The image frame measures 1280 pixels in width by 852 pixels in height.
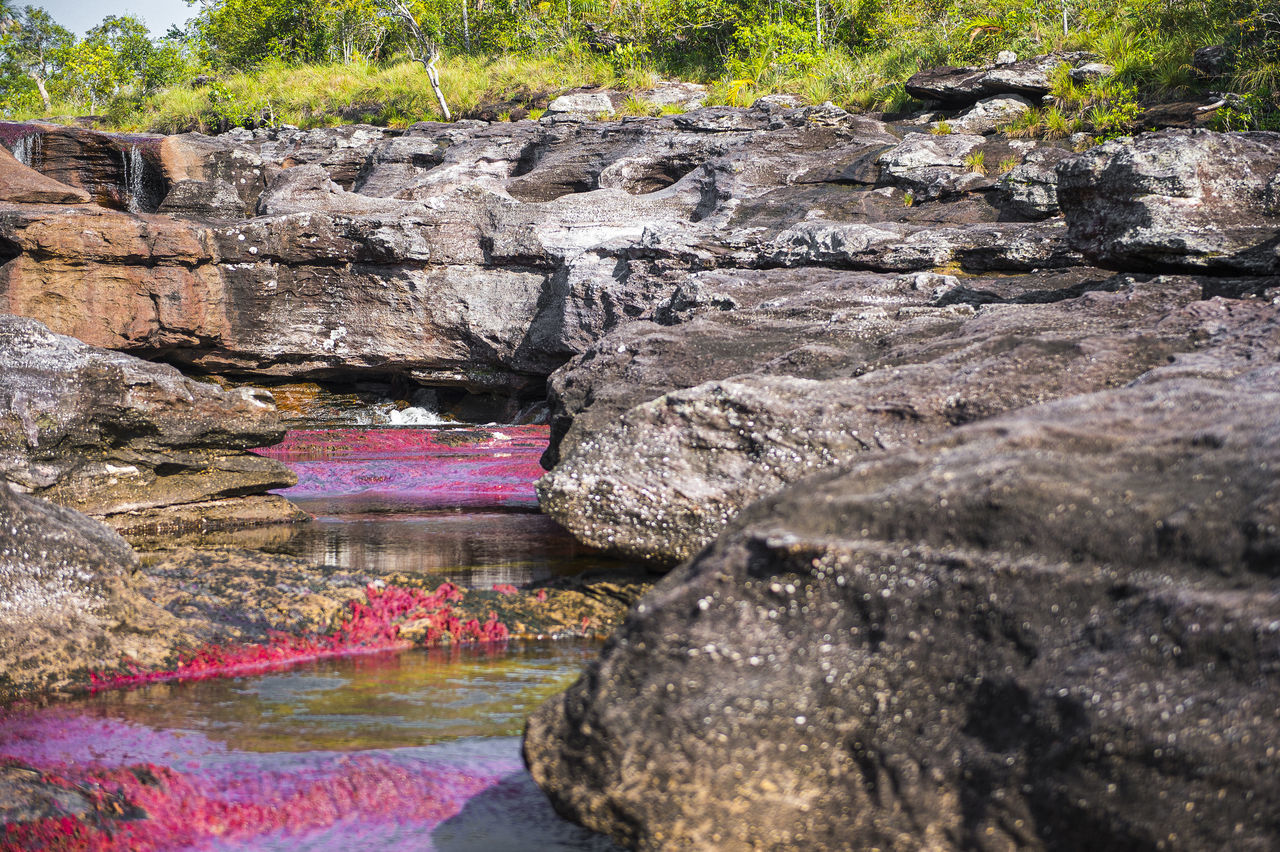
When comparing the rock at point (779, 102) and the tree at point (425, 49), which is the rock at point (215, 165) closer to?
the tree at point (425, 49)

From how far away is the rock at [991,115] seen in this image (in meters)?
17.0

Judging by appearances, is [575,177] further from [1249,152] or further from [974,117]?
[1249,152]

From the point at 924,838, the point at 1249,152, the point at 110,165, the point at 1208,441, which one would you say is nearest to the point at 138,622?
the point at 924,838

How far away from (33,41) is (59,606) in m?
56.0

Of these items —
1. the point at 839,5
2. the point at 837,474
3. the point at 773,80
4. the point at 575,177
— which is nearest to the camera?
the point at 837,474

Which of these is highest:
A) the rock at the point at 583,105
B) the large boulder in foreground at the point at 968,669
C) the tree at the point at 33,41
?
the tree at the point at 33,41

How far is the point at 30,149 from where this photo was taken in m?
19.0

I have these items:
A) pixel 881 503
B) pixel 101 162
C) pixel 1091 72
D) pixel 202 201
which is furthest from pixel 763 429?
pixel 101 162

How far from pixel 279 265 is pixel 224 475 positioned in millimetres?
8625

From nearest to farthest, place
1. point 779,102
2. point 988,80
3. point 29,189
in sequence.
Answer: point 29,189, point 988,80, point 779,102

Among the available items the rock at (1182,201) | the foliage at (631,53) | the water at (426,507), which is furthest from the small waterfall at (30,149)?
the rock at (1182,201)

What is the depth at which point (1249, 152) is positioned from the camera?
7.52 meters

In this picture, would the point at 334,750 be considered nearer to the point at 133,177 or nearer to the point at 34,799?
the point at 34,799

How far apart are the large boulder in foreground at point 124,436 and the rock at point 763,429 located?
4267 millimetres
